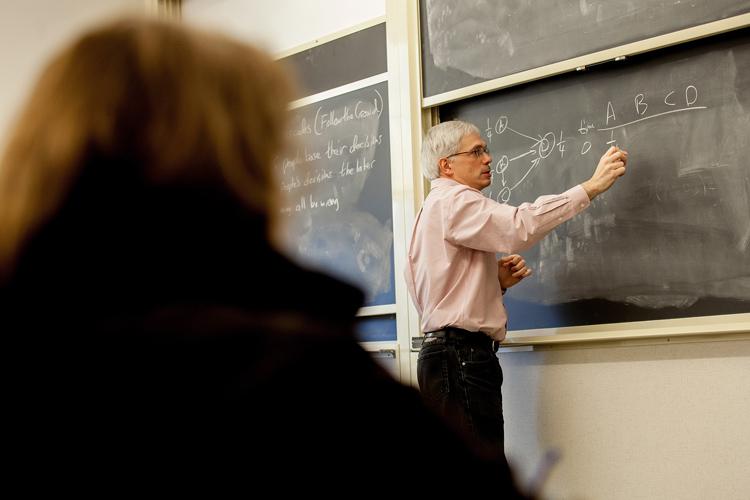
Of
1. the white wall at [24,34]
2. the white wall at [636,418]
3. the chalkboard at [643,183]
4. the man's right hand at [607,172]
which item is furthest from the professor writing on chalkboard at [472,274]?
the white wall at [24,34]

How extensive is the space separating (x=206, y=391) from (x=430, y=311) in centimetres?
227

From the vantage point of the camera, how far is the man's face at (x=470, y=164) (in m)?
3.08

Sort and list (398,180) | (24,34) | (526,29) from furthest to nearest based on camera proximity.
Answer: (24,34) < (398,180) < (526,29)

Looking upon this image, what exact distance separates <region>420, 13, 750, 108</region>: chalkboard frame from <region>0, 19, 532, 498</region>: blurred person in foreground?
91.9 inches

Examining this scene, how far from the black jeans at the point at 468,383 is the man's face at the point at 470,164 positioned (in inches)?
21.7

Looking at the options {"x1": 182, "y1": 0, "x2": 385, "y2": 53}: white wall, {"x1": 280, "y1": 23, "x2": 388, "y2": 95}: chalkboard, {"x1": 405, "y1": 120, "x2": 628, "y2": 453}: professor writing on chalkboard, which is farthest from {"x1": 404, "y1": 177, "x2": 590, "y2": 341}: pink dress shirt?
{"x1": 182, "y1": 0, "x2": 385, "y2": 53}: white wall

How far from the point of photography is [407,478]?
73cm

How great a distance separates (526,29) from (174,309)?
2762 millimetres

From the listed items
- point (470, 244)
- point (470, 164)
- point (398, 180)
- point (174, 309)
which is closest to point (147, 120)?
point (174, 309)

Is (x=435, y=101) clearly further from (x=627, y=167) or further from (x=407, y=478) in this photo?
(x=407, y=478)

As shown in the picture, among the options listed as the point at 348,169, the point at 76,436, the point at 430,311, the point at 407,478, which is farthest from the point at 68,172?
the point at 348,169

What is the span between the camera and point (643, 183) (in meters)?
2.90

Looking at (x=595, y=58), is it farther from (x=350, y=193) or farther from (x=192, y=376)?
(x=192, y=376)

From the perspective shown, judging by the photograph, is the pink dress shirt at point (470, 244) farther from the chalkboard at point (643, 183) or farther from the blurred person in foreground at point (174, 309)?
the blurred person in foreground at point (174, 309)
